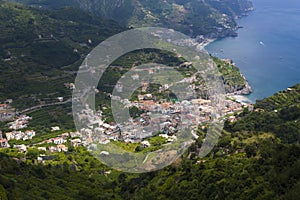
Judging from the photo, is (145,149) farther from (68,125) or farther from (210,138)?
(68,125)

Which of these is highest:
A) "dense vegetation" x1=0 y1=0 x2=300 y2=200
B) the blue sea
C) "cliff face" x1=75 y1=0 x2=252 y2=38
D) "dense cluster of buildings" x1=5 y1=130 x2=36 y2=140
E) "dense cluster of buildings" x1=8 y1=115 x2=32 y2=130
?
"dense vegetation" x1=0 y1=0 x2=300 y2=200

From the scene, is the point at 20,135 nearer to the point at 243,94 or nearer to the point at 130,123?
the point at 130,123

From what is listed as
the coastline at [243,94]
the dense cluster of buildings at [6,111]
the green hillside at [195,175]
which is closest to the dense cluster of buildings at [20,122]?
the dense cluster of buildings at [6,111]

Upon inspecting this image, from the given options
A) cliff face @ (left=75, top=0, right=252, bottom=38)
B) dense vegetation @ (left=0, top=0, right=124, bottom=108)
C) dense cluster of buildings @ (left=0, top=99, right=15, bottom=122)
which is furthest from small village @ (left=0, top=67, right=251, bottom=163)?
cliff face @ (left=75, top=0, right=252, bottom=38)

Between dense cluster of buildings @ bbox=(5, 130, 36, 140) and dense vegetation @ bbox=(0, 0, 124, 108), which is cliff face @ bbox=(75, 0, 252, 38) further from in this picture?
dense cluster of buildings @ bbox=(5, 130, 36, 140)

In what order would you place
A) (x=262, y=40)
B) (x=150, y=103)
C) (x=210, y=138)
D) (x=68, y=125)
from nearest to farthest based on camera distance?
(x=210, y=138), (x=68, y=125), (x=150, y=103), (x=262, y=40)

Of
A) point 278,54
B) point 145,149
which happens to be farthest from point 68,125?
point 278,54

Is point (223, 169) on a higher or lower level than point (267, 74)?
higher
